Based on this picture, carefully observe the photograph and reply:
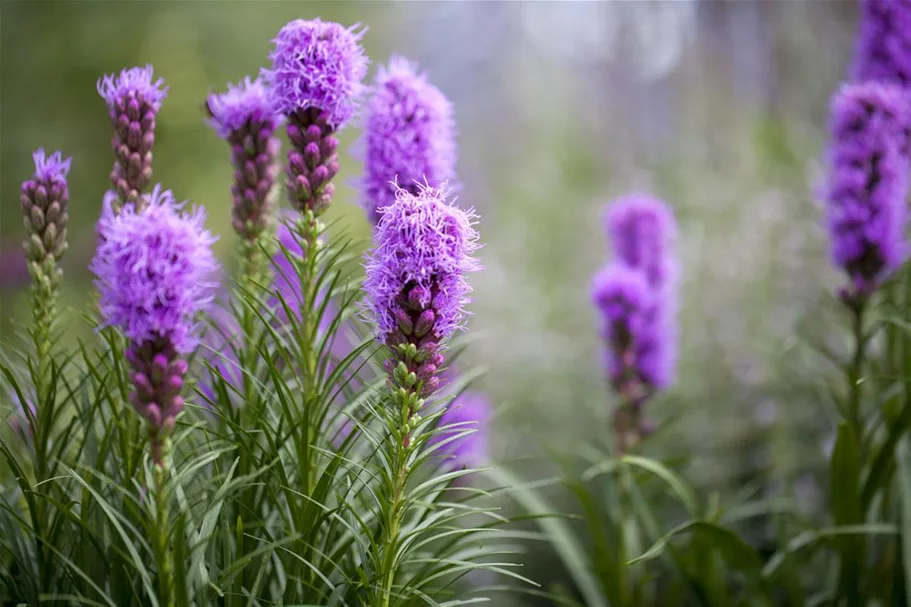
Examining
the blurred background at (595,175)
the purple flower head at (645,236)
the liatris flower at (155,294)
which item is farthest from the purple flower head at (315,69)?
the purple flower head at (645,236)

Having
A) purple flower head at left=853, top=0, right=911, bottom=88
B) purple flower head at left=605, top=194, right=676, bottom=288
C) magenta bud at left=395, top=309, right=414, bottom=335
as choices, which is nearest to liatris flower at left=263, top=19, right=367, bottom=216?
magenta bud at left=395, top=309, right=414, bottom=335

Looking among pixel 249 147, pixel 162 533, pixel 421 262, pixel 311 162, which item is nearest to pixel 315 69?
pixel 311 162

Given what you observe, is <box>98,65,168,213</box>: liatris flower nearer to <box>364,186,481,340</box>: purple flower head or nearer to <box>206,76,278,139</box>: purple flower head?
<box>206,76,278,139</box>: purple flower head

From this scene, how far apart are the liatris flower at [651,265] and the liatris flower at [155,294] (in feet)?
5.90

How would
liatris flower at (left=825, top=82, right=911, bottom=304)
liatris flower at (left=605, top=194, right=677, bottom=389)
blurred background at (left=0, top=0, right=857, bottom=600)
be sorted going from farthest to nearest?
blurred background at (left=0, top=0, right=857, bottom=600) < liatris flower at (left=605, top=194, right=677, bottom=389) < liatris flower at (left=825, top=82, right=911, bottom=304)

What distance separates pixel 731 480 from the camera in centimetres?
346

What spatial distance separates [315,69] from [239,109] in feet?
0.81

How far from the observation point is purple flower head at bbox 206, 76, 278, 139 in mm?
1522

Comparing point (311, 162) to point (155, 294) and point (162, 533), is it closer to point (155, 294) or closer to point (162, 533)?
point (155, 294)

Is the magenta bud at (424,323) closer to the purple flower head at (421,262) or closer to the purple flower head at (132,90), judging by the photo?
the purple flower head at (421,262)

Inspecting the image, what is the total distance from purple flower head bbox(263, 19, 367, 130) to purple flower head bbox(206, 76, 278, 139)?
11 cm

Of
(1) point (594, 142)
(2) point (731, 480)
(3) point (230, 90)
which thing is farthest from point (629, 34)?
(3) point (230, 90)

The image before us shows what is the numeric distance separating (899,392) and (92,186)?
19.5 feet

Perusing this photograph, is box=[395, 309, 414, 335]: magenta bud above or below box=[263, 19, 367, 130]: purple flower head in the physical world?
below
